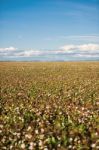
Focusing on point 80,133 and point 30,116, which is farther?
point 30,116

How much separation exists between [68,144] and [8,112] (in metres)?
5.02

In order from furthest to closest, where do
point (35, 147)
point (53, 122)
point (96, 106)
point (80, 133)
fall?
point (96, 106) < point (53, 122) < point (80, 133) < point (35, 147)

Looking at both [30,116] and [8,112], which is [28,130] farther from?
[8,112]

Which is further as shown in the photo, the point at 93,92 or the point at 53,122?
the point at 93,92

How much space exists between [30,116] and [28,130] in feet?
6.68

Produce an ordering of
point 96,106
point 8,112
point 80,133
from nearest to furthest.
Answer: point 80,133 < point 8,112 < point 96,106

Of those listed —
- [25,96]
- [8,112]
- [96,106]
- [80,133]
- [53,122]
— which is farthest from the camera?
[25,96]

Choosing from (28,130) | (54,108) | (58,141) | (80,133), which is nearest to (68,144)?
(58,141)

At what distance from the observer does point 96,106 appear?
14.6 m

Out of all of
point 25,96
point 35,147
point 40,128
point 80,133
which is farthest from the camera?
point 25,96

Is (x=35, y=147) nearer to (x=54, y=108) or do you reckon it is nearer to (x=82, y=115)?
(x=82, y=115)

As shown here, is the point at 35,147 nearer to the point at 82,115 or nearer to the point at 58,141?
the point at 58,141

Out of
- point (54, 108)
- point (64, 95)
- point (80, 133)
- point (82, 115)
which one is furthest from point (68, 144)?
point (64, 95)

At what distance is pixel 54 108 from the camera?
14.2 meters
